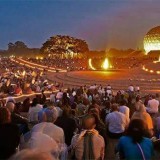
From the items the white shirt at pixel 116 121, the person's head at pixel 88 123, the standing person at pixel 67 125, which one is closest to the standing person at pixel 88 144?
the person's head at pixel 88 123

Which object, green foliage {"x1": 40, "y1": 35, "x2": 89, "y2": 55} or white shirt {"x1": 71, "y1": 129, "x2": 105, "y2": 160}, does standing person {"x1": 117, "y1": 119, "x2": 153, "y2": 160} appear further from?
green foliage {"x1": 40, "y1": 35, "x2": 89, "y2": 55}

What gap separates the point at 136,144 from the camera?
4.44 m

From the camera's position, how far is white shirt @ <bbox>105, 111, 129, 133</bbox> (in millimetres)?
8072

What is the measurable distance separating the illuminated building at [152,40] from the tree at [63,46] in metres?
27.4

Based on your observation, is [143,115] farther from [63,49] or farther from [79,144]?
[63,49]

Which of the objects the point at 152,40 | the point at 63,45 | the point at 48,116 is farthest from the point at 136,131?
the point at 63,45

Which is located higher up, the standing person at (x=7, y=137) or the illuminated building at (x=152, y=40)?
the illuminated building at (x=152, y=40)

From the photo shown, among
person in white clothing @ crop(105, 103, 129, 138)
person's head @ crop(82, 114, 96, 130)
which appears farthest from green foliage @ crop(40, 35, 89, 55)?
person's head @ crop(82, 114, 96, 130)

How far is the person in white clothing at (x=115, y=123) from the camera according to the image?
8.09m

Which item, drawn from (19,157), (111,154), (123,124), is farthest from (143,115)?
(19,157)

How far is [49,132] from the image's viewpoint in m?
4.84

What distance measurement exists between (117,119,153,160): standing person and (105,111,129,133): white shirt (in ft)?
11.6

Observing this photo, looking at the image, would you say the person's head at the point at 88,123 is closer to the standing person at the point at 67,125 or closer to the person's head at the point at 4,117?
the person's head at the point at 4,117

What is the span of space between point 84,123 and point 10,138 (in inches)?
43.3
